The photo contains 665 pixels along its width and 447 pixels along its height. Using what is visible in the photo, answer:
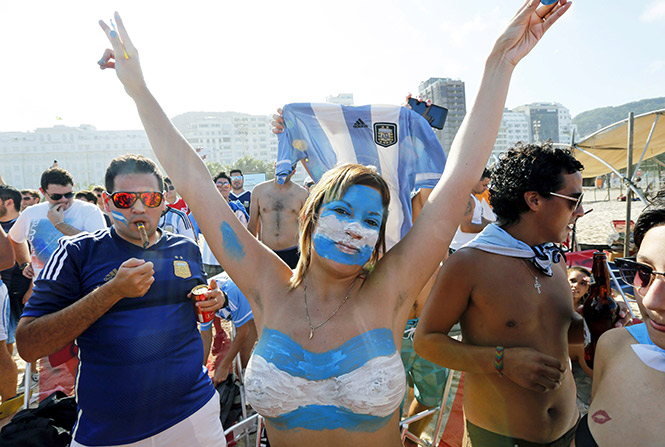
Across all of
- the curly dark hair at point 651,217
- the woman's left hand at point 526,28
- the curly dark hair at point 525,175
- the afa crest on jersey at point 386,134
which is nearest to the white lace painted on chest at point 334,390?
the curly dark hair at point 651,217

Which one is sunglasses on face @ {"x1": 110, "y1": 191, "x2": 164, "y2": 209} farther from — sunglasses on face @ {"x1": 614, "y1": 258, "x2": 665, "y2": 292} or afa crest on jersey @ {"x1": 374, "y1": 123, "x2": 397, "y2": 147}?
sunglasses on face @ {"x1": 614, "y1": 258, "x2": 665, "y2": 292}

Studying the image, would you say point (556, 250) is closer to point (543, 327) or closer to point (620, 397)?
point (543, 327)

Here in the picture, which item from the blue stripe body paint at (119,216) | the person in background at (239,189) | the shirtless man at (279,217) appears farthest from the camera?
the person in background at (239,189)

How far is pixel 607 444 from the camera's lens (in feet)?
3.43

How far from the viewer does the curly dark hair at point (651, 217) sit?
3.71ft

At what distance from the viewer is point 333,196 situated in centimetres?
166

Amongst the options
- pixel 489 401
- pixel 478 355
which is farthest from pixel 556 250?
pixel 489 401

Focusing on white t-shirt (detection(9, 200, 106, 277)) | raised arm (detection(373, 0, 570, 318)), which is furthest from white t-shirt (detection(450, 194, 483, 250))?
white t-shirt (detection(9, 200, 106, 277))

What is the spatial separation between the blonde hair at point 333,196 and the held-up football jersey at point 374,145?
139cm

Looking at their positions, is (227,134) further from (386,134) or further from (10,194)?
(386,134)

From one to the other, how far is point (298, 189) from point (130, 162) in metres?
4.13

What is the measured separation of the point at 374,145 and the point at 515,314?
177cm

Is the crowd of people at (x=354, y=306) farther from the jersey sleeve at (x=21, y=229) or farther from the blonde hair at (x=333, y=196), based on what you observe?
the jersey sleeve at (x=21, y=229)

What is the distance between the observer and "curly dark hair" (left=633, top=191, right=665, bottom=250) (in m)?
1.13
